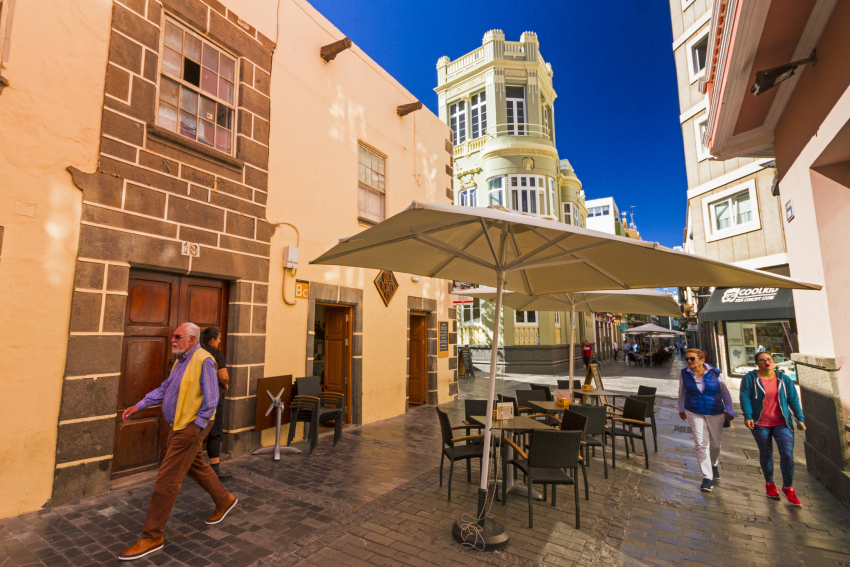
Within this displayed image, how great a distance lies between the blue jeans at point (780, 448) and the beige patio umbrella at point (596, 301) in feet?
9.26

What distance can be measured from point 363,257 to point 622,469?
445 cm

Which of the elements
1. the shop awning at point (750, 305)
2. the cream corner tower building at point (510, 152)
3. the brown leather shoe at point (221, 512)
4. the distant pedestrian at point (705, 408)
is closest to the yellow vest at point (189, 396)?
the brown leather shoe at point (221, 512)

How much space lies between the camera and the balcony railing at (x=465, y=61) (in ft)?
73.2

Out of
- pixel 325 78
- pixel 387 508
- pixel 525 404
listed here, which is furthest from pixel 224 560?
pixel 325 78

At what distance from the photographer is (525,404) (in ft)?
→ 22.5

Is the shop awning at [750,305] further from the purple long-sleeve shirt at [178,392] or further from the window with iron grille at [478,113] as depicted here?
the window with iron grille at [478,113]

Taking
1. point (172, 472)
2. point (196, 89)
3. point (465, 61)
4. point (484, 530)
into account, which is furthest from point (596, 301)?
point (465, 61)

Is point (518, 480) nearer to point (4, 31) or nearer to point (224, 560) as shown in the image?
point (224, 560)

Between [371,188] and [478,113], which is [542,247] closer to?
[371,188]

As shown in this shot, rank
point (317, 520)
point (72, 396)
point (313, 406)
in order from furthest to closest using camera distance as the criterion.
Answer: point (313, 406), point (72, 396), point (317, 520)

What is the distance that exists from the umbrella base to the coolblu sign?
11.1m

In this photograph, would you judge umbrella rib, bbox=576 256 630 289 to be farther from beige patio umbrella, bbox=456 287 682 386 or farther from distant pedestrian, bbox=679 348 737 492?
beige patio umbrella, bbox=456 287 682 386

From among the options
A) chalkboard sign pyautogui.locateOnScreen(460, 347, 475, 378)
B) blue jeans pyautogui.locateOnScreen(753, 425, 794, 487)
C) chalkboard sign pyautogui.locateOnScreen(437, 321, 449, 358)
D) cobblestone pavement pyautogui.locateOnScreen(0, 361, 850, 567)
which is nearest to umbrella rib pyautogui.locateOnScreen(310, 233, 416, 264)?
cobblestone pavement pyautogui.locateOnScreen(0, 361, 850, 567)

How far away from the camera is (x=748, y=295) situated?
1245 centimetres
